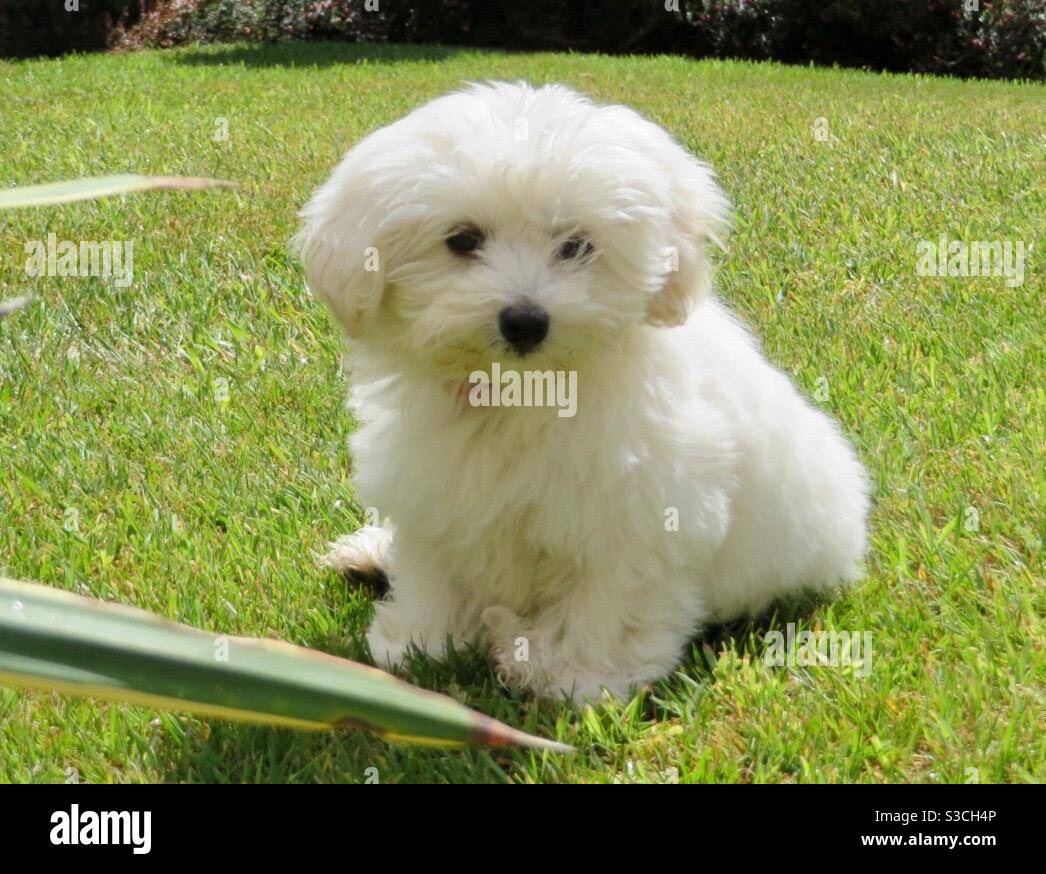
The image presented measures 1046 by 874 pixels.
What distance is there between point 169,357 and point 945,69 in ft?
39.2

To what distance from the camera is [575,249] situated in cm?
277

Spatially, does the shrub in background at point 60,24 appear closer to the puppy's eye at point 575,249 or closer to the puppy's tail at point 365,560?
the puppy's tail at point 365,560

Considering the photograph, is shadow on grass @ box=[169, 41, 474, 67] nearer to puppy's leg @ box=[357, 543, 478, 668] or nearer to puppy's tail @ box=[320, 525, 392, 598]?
puppy's tail @ box=[320, 525, 392, 598]

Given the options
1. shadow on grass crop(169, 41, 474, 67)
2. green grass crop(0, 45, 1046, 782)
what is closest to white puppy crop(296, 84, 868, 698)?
green grass crop(0, 45, 1046, 782)

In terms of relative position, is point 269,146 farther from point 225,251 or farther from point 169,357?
point 169,357

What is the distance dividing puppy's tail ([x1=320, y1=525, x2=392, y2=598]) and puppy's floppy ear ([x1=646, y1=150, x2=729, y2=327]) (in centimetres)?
115

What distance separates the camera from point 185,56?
1389 centimetres

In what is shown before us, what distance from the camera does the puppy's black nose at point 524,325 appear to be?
8.63ft

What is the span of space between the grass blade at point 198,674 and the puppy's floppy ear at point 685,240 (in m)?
1.71

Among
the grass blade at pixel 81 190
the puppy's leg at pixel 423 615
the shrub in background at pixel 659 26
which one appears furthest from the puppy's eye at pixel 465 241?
the shrub in background at pixel 659 26

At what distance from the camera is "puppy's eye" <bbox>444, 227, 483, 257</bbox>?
2.74 meters

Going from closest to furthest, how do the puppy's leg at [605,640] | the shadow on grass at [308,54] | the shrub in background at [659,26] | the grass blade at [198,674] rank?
the grass blade at [198,674] → the puppy's leg at [605,640] → the shadow on grass at [308,54] → the shrub in background at [659,26]

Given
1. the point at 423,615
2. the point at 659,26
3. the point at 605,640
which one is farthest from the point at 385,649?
the point at 659,26

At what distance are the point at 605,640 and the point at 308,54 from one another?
12.3m
